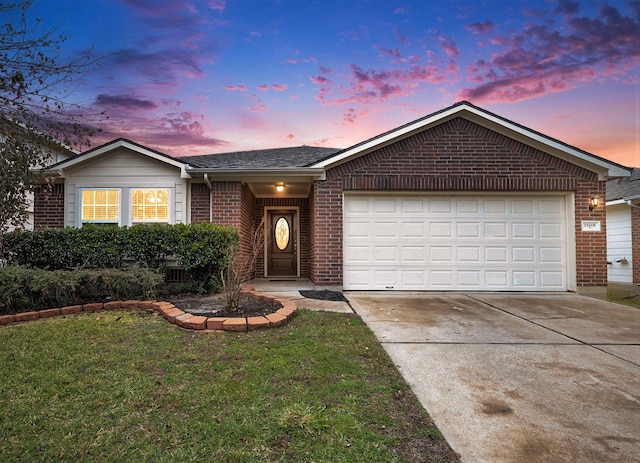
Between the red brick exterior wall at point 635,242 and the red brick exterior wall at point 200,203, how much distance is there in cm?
1342

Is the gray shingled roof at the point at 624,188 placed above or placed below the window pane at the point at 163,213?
above

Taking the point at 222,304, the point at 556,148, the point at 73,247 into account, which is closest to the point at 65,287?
the point at 73,247

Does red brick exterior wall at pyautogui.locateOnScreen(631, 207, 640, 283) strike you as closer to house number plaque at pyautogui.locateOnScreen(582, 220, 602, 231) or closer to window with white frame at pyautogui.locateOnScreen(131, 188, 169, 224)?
house number plaque at pyautogui.locateOnScreen(582, 220, 602, 231)

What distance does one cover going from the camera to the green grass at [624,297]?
6.82 metres

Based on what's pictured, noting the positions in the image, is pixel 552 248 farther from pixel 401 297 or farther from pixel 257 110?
pixel 257 110

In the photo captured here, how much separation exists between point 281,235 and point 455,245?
5.49 metres

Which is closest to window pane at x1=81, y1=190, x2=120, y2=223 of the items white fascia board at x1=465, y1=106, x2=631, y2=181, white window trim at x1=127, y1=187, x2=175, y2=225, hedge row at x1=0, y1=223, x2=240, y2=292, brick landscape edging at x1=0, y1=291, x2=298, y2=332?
white window trim at x1=127, y1=187, x2=175, y2=225

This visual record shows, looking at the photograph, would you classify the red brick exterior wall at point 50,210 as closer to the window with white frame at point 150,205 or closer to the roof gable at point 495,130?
the window with white frame at point 150,205

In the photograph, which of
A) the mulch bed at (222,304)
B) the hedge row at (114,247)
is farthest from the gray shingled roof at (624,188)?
the hedge row at (114,247)

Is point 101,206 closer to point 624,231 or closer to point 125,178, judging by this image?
point 125,178

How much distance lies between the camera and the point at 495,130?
7445 mm

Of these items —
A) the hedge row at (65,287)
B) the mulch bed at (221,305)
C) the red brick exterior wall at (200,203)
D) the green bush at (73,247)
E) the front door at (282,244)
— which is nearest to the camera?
the mulch bed at (221,305)

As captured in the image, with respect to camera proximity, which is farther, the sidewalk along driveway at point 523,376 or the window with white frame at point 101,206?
the window with white frame at point 101,206

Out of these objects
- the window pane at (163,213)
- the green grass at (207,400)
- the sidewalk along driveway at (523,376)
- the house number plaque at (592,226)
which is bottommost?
the sidewalk along driveway at (523,376)
